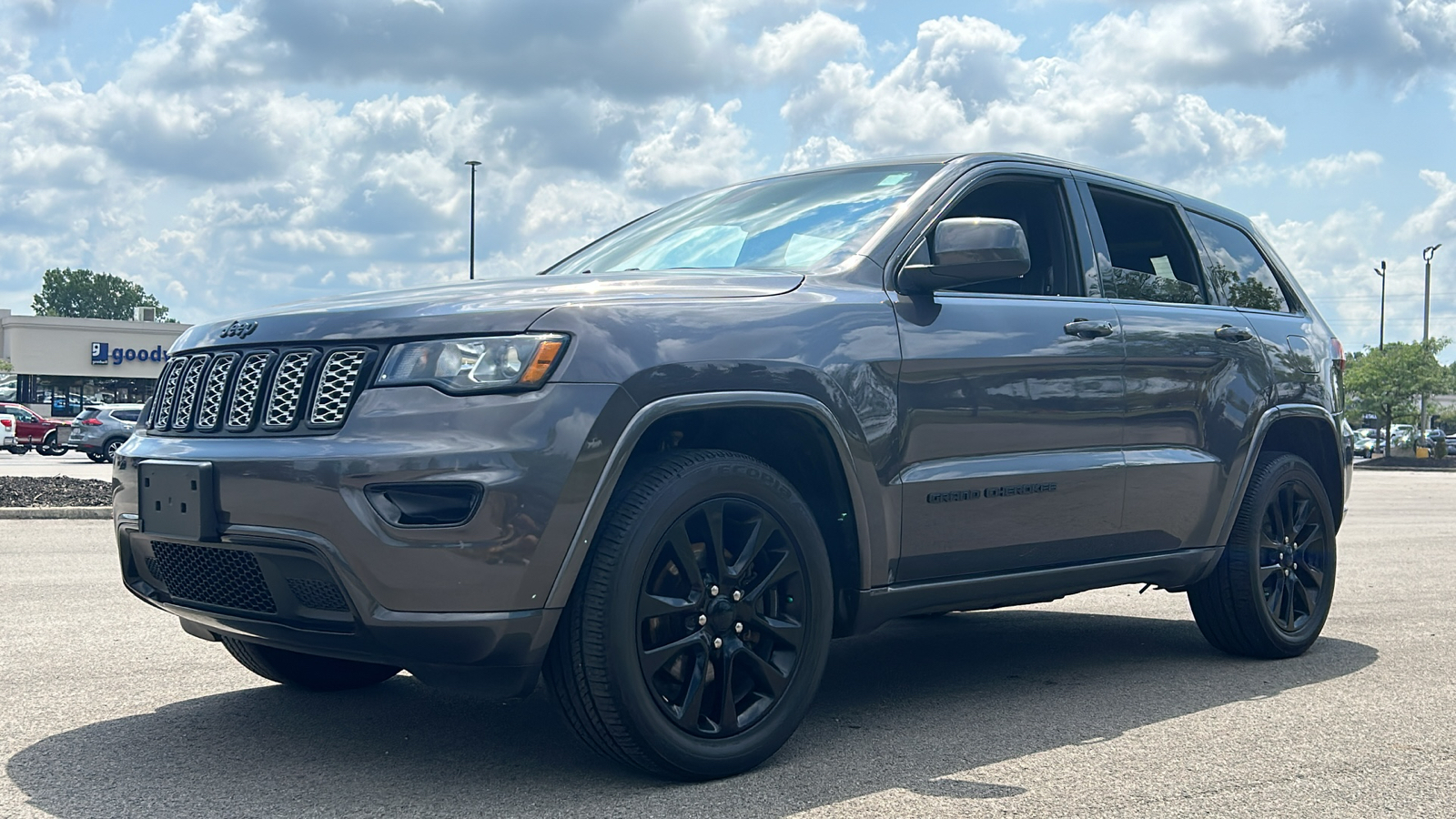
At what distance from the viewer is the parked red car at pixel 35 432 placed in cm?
3494

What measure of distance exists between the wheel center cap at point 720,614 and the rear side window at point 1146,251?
90.3 inches

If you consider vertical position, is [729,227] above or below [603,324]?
above

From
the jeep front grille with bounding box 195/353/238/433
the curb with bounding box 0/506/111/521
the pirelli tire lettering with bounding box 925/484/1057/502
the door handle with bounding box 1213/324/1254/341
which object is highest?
the door handle with bounding box 1213/324/1254/341

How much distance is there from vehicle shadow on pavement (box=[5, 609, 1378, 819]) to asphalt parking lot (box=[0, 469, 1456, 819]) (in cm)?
1

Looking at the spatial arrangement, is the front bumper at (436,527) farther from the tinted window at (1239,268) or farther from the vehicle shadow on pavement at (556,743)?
the tinted window at (1239,268)

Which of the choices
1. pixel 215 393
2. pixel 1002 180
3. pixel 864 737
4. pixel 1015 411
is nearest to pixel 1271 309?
pixel 1002 180

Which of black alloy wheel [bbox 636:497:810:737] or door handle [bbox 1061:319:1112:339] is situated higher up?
door handle [bbox 1061:319:1112:339]

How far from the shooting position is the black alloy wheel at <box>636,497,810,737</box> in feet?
12.0

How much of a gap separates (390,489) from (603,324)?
A: 0.68 m

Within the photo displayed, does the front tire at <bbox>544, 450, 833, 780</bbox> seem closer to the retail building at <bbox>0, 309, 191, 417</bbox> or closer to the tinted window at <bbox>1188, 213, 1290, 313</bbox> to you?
the tinted window at <bbox>1188, 213, 1290, 313</bbox>

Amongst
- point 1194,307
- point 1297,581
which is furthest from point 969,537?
point 1297,581

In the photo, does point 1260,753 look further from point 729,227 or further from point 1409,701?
point 729,227

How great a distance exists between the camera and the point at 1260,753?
4.13 meters

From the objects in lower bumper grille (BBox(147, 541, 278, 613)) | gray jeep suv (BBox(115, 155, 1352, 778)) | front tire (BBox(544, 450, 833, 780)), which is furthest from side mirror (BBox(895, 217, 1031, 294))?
lower bumper grille (BBox(147, 541, 278, 613))
